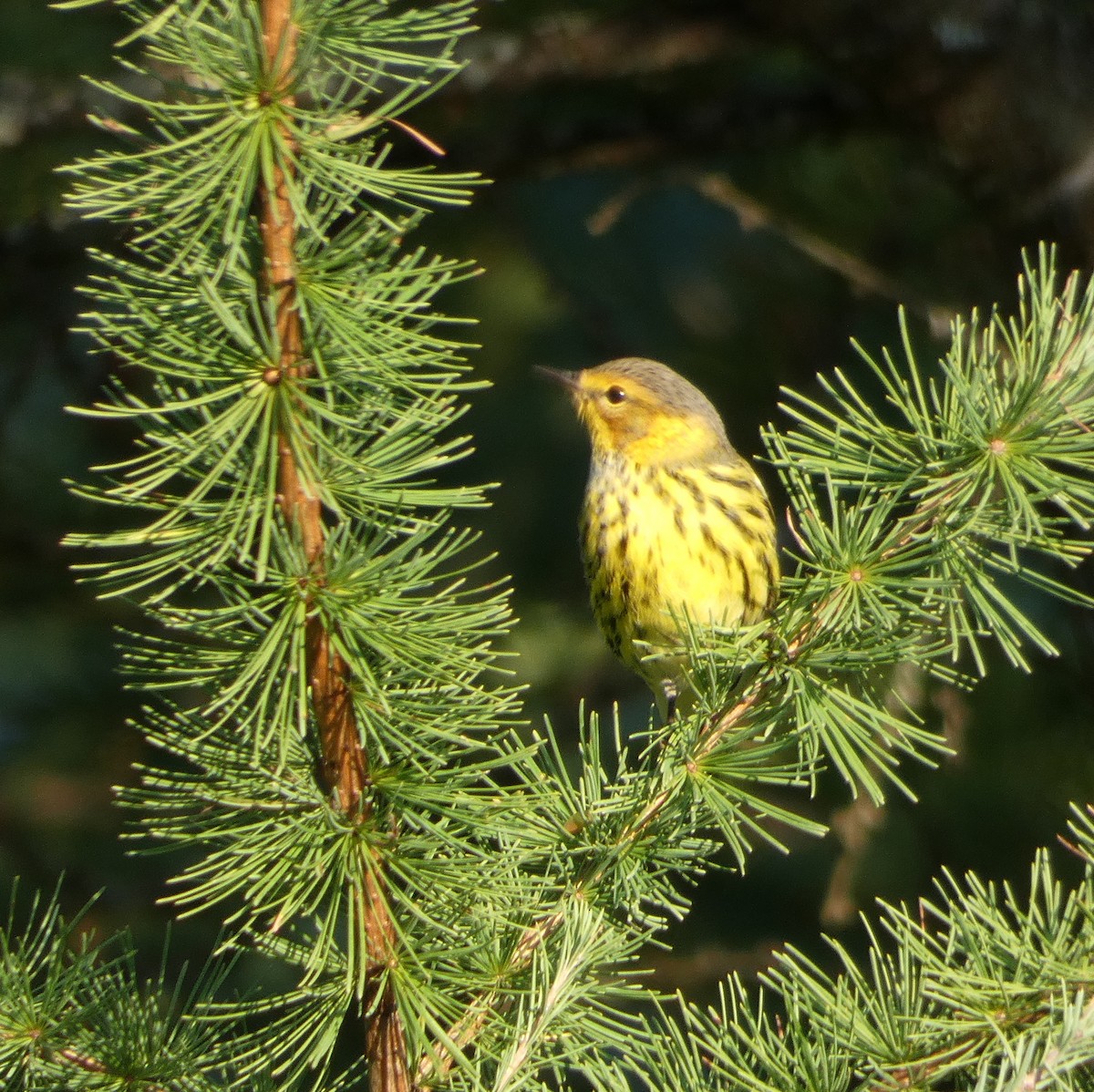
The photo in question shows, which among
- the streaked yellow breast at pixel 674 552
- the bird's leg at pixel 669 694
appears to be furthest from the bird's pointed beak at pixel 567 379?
the bird's leg at pixel 669 694

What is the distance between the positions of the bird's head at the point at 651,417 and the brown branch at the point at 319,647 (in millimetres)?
1840

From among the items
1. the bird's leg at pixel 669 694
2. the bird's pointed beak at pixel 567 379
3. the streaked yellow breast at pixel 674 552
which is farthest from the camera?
the bird's pointed beak at pixel 567 379

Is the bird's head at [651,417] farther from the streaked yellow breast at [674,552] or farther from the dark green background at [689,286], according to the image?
the dark green background at [689,286]

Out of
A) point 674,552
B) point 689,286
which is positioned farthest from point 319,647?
point 689,286

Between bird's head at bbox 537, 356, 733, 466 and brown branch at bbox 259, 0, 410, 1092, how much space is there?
72.4 inches

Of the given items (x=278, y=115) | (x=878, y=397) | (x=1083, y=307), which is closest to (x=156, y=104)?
(x=278, y=115)

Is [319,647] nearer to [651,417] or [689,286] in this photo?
[651,417]

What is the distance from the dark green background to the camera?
355 centimetres

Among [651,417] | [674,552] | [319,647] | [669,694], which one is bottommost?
[669,694]

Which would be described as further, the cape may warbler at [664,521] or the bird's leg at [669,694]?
the bird's leg at [669,694]

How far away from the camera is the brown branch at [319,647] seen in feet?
4.68

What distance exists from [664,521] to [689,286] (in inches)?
80.8

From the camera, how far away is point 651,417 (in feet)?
11.2

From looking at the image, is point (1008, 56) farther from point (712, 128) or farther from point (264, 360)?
point (264, 360)
